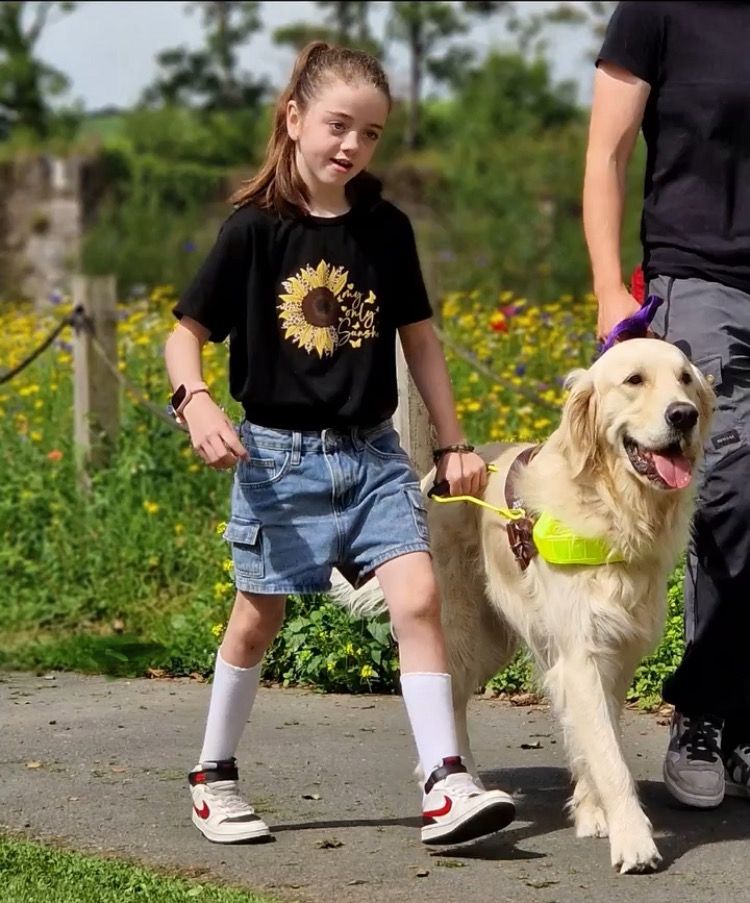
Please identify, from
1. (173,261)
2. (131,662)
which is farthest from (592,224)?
(173,261)

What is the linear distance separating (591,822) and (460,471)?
3.12 ft

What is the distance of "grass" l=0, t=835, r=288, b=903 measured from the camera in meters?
3.69

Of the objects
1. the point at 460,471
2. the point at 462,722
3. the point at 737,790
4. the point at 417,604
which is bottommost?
the point at 737,790

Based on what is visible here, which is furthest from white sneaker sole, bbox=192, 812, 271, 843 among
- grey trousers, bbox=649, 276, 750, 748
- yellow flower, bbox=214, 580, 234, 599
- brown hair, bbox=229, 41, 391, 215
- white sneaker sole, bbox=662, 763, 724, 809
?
yellow flower, bbox=214, 580, 234, 599

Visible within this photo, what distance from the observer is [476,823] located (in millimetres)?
3924

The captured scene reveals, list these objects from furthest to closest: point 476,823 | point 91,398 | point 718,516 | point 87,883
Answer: point 91,398 < point 718,516 < point 476,823 < point 87,883

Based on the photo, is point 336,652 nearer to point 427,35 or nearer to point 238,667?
point 238,667

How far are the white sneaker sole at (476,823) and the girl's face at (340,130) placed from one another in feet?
5.12

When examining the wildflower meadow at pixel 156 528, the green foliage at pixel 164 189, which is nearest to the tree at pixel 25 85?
the green foliage at pixel 164 189

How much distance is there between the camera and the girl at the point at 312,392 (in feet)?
13.5

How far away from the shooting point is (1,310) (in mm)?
13812

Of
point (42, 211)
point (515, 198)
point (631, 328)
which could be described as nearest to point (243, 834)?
point (631, 328)

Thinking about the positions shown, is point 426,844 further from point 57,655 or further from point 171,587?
point 171,587

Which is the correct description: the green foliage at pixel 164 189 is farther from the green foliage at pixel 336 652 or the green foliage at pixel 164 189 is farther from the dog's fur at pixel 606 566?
the dog's fur at pixel 606 566
